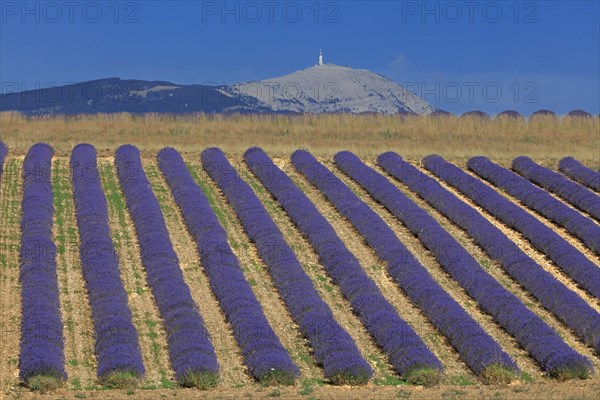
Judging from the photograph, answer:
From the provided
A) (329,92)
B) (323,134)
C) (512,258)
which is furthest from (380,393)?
(329,92)

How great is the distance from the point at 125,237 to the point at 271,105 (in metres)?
54.1

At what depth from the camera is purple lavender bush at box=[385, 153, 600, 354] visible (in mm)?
23328

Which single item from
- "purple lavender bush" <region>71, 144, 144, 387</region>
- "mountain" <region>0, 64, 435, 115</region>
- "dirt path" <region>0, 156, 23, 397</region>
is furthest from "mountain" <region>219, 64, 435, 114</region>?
"purple lavender bush" <region>71, 144, 144, 387</region>

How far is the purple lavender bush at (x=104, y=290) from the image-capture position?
63.9 ft

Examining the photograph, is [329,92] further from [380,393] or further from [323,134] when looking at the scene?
[380,393]

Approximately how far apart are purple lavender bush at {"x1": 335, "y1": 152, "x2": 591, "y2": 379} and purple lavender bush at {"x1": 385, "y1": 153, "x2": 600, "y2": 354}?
0.73m

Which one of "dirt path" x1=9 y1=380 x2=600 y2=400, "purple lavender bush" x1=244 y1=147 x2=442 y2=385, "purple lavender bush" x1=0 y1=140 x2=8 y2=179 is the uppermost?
"purple lavender bush" x1=0 y1=140 x2=8 y2=179

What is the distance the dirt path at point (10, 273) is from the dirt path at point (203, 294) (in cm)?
355

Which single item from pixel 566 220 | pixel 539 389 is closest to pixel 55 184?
pixel 566 220

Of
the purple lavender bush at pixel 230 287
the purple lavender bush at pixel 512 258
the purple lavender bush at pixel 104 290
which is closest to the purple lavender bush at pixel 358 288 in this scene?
the purple lavender bush at pixel 230 287

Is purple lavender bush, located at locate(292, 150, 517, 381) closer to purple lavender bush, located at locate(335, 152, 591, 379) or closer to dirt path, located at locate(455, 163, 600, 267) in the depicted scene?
purple lavender bush, located at locate(335, 152, 591, 379)

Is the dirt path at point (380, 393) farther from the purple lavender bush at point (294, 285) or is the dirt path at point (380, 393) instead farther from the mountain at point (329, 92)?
the mountain at point (329, 92)

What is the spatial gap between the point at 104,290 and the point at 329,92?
189ft

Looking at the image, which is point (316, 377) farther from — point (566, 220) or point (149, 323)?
point (566, 220)
